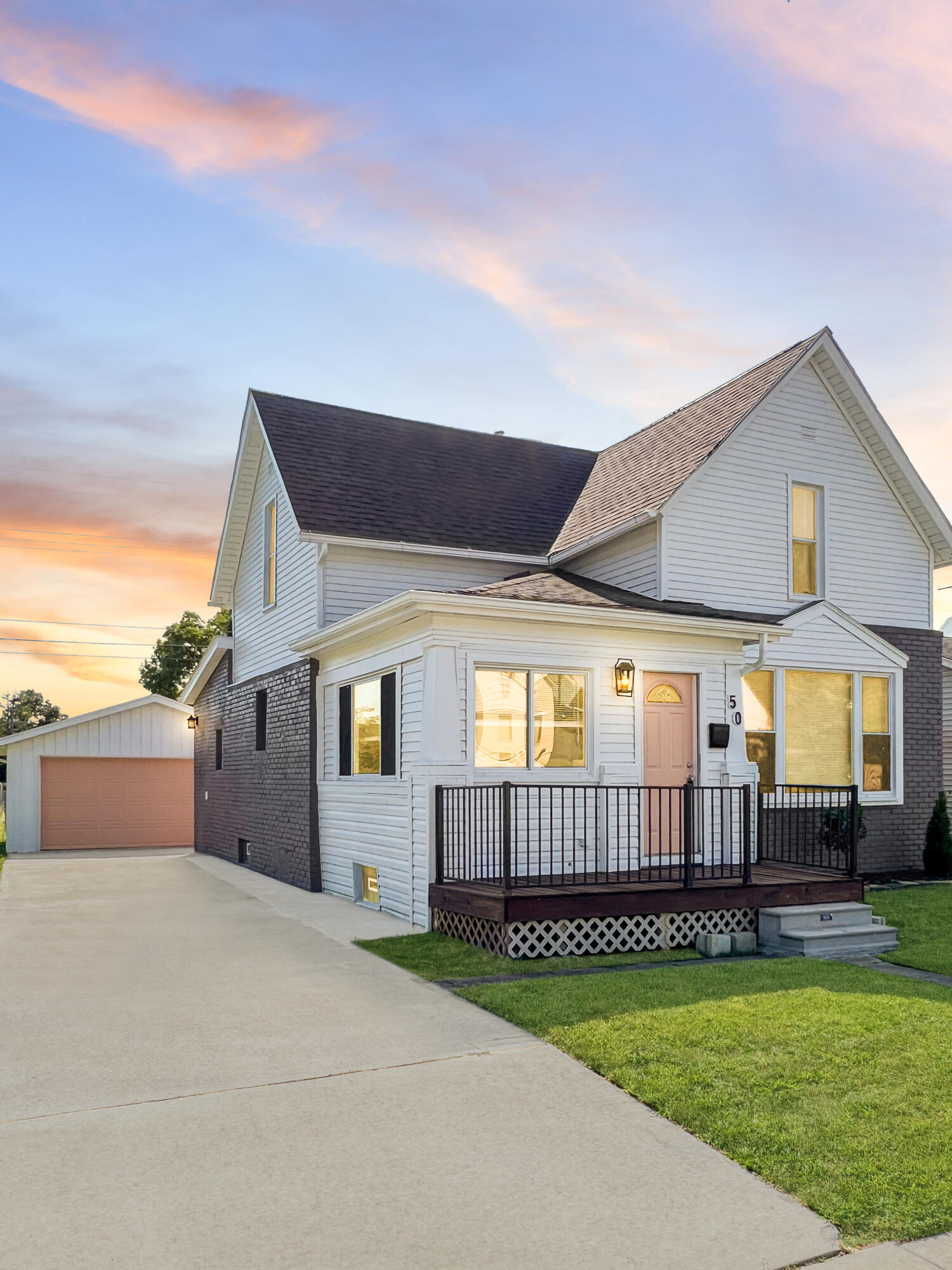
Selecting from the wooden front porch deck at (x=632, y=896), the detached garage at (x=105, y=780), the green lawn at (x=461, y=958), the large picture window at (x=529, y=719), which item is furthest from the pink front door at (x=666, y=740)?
the detached garage at (x=105, y=780)

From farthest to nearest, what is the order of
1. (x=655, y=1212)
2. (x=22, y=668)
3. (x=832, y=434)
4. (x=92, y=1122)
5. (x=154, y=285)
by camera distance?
(x=22, y=668) < (x=832, y=434) < (x=154, y=285) < (x=92, y=1122) < (x=655, y=1212)

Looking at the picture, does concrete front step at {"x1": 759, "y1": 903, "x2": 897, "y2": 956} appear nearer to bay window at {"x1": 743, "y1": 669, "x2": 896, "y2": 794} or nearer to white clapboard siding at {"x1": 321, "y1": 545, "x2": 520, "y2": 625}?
bay window at {"x1": 743, "y1": 669, "x2": 896, "y2": 794}

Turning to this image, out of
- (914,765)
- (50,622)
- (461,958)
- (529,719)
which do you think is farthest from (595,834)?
(50,622)

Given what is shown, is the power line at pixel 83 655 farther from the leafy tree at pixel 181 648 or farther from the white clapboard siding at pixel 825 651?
→ the white clapboard siding at pixel 825 651

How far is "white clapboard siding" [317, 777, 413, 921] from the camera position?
1083cm

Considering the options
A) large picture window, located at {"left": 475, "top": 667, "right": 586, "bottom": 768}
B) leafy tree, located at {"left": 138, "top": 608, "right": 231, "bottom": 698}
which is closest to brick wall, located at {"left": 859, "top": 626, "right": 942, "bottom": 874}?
large picture window, located at {"left": 475, "top": 667, "right": 586, "bottom": 768}

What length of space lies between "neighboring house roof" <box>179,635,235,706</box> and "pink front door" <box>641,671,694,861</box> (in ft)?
33.1

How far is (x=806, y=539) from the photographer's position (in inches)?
574

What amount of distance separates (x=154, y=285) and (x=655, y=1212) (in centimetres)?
1241

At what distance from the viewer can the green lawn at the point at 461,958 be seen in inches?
315

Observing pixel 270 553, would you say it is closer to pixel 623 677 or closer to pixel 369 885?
pixel 369 885

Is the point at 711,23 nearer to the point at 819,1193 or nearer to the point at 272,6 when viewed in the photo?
the point at 272,6

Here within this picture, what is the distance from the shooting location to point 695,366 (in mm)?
18047

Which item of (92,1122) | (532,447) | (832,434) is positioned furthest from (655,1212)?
(532,447)
